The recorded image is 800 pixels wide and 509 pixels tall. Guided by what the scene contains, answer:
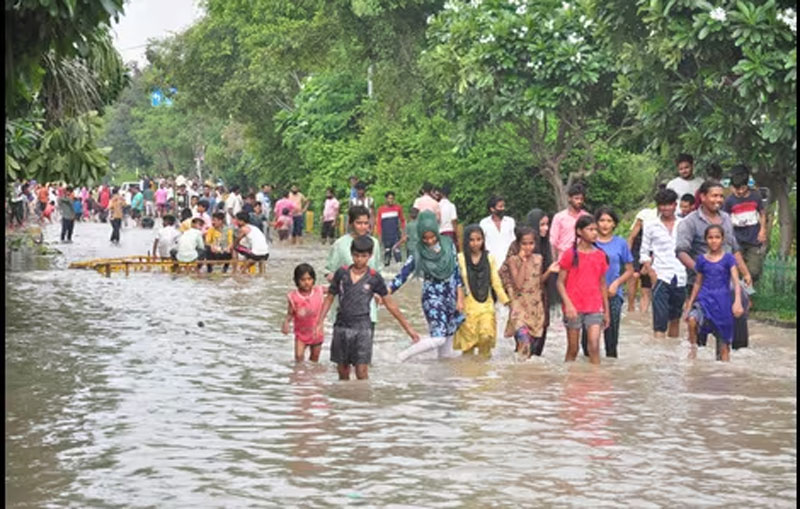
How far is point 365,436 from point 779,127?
8.41 meters

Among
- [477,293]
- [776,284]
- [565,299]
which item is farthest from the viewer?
[776,284]

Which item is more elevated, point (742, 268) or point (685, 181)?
point (685, 181)

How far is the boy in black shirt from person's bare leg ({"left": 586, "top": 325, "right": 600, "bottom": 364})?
2.03m

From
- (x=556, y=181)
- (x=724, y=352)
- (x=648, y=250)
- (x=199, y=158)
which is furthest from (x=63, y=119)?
(x=199, y=158)

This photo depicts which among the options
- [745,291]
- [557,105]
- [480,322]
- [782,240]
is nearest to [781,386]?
[745,291]

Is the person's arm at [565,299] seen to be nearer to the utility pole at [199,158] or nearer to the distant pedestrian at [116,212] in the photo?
the distant pedestrian at [116,212]

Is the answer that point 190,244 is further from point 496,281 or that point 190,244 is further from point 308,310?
point 308,310

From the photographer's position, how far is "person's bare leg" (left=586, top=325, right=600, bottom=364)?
A: 47.3ft

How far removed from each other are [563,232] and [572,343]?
2.28m

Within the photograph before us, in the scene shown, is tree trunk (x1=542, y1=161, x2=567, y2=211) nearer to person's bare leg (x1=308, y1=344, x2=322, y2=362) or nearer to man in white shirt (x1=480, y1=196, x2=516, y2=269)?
man in white shirt (x1=480, y1=196, x2=516, y2=269)

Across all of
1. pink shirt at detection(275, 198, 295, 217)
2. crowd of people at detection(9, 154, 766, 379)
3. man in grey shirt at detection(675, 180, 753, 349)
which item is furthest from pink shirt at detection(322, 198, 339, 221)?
man in grey shirt at detection(675, 180, 753, 349)

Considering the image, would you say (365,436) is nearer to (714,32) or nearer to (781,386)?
(781,386)

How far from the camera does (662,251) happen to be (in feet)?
54.6

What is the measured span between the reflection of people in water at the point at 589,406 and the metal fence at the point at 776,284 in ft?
19.4
